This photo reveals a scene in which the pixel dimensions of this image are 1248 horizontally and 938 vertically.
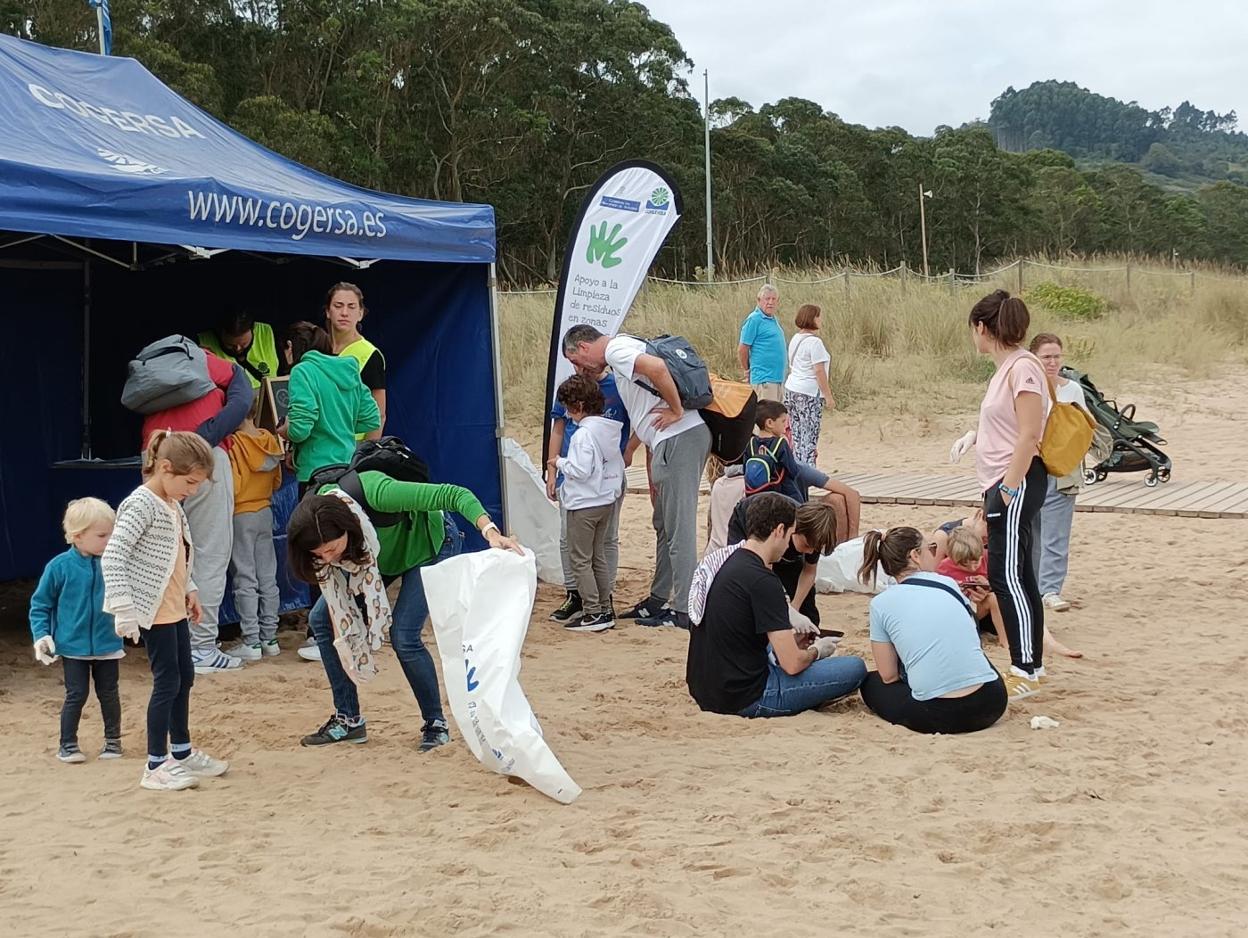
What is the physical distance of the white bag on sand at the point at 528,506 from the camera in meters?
7.56

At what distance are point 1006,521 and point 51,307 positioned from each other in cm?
526

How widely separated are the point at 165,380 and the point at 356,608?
179cm

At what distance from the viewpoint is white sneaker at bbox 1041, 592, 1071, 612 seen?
6.99m

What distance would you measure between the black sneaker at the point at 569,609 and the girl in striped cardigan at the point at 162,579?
9.33ft

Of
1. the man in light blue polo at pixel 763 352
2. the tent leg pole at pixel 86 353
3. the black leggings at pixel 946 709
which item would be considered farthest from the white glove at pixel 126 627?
the man in light blue polo at pixel 763 352

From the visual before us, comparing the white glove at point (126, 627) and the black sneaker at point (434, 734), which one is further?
the black sneaker at point (434, 734)

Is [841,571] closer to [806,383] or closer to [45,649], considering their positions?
[806,383]

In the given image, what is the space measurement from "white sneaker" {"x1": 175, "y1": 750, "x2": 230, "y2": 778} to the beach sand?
6 cm

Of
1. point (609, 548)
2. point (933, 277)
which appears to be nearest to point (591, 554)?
point (609, 548)

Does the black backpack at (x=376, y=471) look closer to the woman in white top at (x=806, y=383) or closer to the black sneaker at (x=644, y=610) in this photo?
the black sneaker at (x=644, y=610)

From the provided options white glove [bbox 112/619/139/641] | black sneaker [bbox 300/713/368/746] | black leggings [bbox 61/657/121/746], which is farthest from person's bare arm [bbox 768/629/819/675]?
black leggings [bbox 61/657/121/746]

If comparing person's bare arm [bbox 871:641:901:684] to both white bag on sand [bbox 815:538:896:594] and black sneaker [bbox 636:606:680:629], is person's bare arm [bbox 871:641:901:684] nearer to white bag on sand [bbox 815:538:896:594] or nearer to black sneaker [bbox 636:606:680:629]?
black sneaker [bbox 636:606:680:629]

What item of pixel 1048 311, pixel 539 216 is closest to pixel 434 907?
pixel 1048 311

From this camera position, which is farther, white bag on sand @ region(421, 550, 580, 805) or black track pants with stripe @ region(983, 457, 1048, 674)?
black track pants with stripe @ region(983, 457, 1048, 674)
